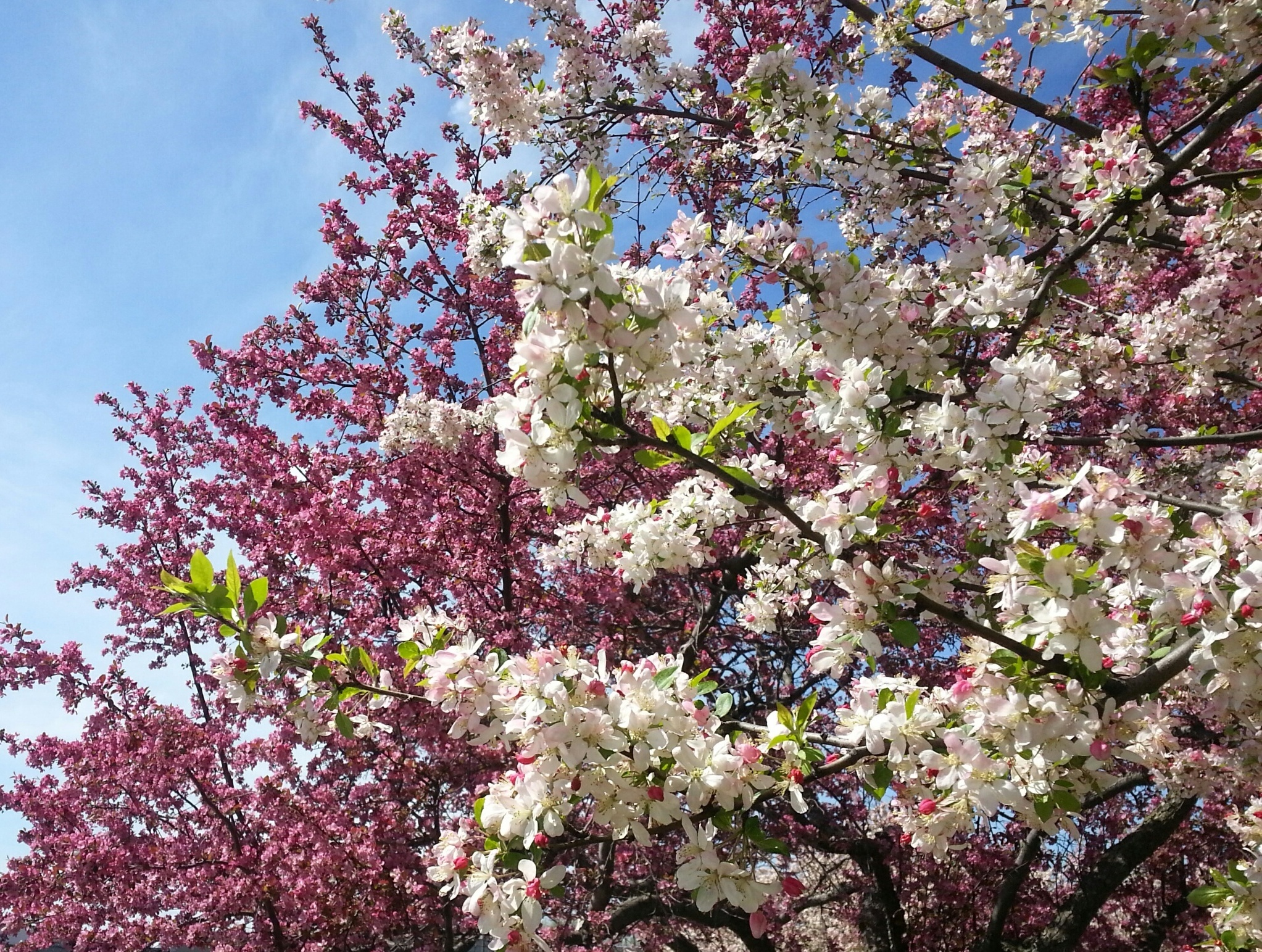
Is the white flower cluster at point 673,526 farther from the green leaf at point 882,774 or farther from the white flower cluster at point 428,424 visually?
the white flower cluster at point 428,424

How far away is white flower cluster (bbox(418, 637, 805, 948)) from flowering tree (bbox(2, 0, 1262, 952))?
1 centimetres

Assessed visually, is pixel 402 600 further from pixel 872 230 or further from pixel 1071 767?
pixel 1071 767

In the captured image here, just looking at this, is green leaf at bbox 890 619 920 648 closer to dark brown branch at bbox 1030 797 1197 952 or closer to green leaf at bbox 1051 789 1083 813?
green leaf at bbox 1051 789 1083 813

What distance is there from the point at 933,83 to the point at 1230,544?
487cm

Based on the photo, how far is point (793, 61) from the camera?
10.7ft

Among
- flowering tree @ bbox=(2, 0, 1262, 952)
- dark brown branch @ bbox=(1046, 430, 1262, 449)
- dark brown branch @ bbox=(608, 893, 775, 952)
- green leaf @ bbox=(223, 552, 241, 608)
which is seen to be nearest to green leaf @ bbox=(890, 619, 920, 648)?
flowering tree @ bbox=(2, 0, 1262, 952)

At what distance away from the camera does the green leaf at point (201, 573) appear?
Result: 2.07 m

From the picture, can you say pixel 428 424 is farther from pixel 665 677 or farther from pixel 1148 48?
pixel 1148 48

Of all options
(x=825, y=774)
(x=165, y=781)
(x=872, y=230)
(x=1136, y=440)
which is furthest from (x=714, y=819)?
(x=165, y=781)

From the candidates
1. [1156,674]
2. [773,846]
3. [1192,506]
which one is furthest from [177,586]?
[1192,506]

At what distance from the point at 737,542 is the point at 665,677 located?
4.66 m

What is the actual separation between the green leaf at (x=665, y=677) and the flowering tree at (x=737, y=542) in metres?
0.04

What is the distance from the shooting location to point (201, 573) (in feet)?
6.98

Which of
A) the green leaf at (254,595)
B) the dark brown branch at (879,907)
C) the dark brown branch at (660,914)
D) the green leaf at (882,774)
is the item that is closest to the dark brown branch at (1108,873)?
the dark brown branch at (879,907)
